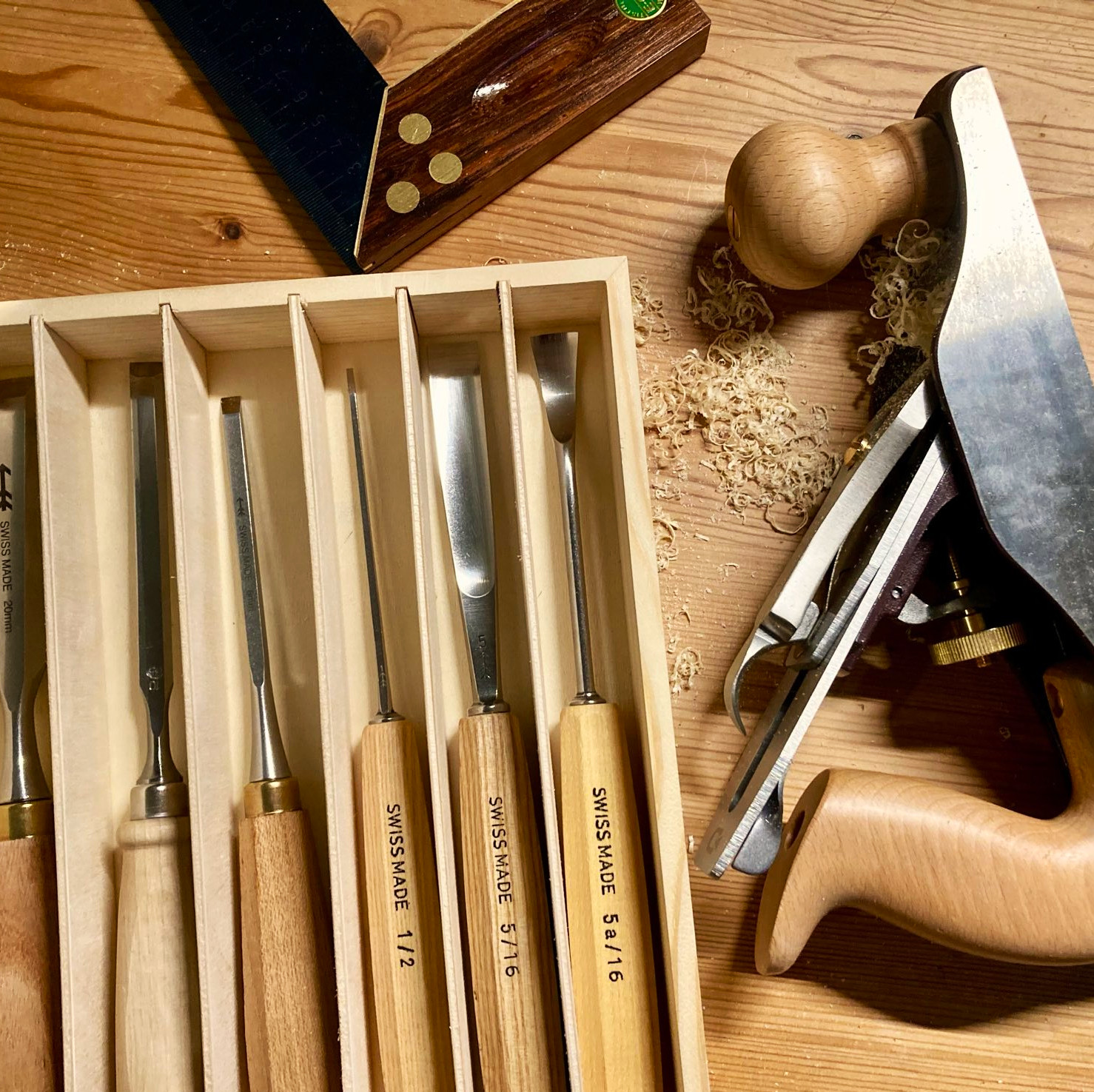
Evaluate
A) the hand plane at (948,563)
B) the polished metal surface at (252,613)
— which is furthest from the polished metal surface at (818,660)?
the polished metal surface at (252,613)

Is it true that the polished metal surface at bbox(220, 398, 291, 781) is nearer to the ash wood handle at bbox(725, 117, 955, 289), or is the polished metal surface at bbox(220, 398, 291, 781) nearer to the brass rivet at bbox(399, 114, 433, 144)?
the brass rivet at bbox(399, 114, 433, 144)

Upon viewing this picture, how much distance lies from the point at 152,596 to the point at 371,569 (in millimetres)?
172

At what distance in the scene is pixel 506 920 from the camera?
2.25ft

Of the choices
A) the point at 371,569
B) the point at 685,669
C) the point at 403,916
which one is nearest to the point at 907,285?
the point at 685,669

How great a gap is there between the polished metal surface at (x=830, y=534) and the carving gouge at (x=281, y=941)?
0.35 metres

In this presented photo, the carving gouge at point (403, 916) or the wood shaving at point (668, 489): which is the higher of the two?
the wood shaving at point (668, 489)

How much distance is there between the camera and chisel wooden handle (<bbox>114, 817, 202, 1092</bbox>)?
2.24 ft

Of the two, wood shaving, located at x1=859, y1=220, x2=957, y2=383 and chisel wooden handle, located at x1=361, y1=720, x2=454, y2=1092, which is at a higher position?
wood shaving, located at x1=859, y1=220, x2=957, y2=383

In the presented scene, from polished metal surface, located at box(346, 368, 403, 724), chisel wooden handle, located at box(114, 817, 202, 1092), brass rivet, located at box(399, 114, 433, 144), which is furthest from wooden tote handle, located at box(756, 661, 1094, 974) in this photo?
brass rivet, located at box(399, 114, 433, 144)

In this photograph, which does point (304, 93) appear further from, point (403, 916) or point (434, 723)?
point (403, 916)

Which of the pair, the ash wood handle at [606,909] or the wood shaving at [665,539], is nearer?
the ash wood handle at [606,909]

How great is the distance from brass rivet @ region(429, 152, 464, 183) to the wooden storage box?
15 cm

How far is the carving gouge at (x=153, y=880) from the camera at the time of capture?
0.69 m

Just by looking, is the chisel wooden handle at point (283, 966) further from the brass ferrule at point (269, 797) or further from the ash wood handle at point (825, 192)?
the ash wood handle at point (825, 192)
